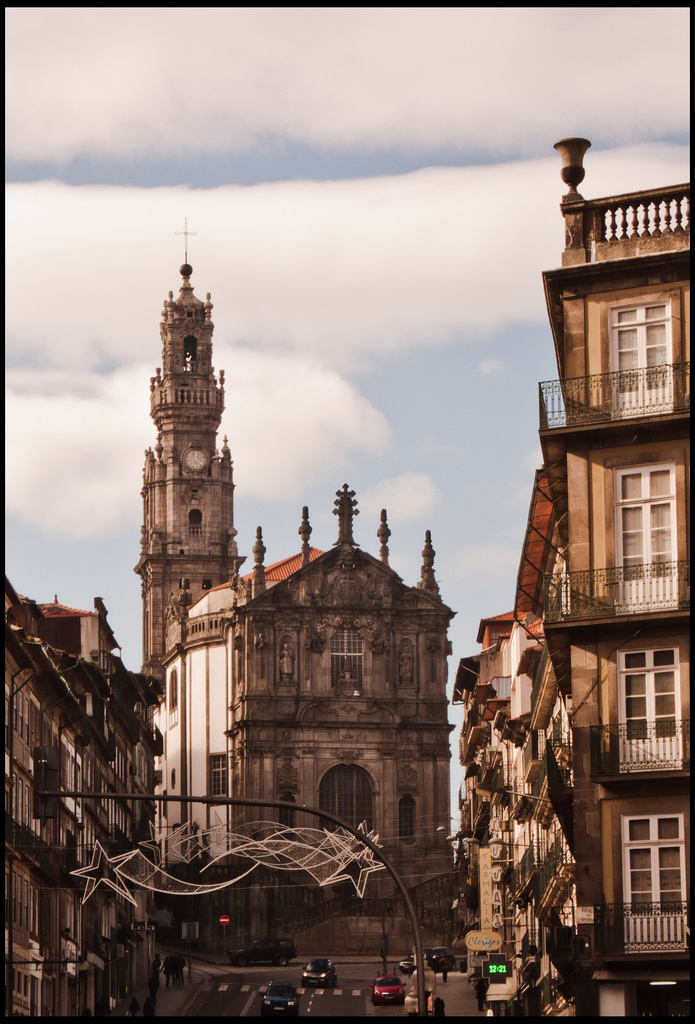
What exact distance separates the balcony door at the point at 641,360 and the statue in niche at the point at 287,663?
90266 mm

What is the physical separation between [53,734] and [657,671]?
3470cm

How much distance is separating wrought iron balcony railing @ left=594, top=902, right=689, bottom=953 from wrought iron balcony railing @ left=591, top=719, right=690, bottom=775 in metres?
2.40

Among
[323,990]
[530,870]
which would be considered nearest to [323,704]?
[323,990]

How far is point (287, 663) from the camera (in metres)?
125

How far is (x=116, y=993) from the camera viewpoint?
82188mm

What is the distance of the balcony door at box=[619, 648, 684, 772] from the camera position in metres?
33.9

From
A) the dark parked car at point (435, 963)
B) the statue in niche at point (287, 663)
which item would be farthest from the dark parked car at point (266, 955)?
the statue in niche at point (287, 663)

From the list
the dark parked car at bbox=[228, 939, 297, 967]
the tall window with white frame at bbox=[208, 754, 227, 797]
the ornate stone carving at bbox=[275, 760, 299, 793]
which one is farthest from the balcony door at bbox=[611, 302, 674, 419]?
the tall window with white frame at bbox=[208, 754, 227, 797]

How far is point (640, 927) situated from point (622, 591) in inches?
238

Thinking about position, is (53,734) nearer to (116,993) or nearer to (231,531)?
(116,993)

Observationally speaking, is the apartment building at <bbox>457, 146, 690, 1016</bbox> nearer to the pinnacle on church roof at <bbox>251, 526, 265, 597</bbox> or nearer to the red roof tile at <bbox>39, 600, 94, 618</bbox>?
the red roof tile at <bbox>39, 600, 94, 618</bbox>

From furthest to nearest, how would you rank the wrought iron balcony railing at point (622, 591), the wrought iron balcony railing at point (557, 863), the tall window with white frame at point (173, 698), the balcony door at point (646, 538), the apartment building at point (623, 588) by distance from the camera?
the tall window with white frame at point (173, 698) → the wrought iron balcony railing at point (557, 863) → the balcony door at point (646, 538) → the wrought iron balcony railing at point (622, 591) → the apartment building at point (623, 588)

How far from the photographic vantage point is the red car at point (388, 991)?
7312 centimetres

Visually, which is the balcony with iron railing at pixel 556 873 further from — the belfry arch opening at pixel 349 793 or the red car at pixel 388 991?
the belfry arch opening at pixel 349 793
